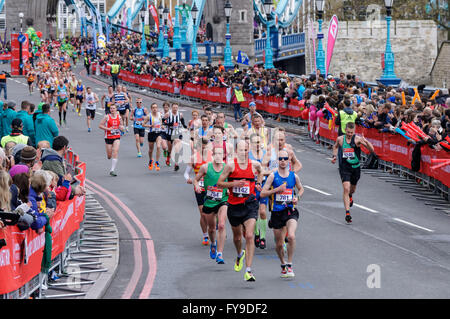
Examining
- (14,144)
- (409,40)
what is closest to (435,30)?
(409,40)

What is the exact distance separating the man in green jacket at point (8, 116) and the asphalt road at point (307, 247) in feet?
8.16

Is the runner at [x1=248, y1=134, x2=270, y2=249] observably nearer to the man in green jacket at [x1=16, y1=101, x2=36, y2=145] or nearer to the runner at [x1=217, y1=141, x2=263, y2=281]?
the runner at [x1=217, y1=141, x2=263, y2=281]

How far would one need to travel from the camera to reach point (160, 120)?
2348cm

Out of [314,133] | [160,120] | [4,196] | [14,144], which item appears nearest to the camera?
[4,196]

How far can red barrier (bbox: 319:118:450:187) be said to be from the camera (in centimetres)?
1933

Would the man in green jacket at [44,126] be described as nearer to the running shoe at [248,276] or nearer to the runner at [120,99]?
the running shoe at [248,276]

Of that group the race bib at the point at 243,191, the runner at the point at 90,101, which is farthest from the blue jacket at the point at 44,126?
the runner at the point at 90,101

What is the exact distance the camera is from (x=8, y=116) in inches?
815

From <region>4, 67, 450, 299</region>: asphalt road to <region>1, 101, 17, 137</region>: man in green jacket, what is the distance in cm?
249

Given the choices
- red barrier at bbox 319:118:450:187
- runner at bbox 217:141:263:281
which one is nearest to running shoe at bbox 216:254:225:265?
runner at bbox 217:141:263:281

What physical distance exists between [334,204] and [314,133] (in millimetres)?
11334

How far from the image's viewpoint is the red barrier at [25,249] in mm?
10016

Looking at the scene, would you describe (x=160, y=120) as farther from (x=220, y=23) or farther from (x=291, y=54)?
(x=220, y=23)

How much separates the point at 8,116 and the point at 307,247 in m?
8.95
